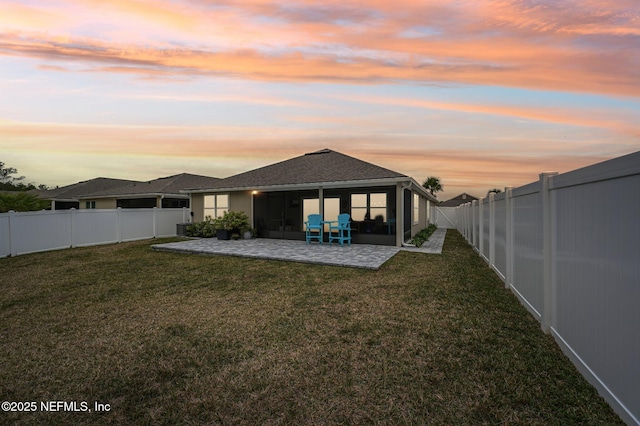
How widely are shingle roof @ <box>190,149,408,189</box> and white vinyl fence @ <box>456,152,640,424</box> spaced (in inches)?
288

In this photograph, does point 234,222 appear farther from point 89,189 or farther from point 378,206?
point 89,189

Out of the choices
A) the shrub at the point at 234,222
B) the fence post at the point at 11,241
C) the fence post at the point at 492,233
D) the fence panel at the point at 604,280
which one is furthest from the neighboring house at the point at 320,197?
the fence panel at the point at 604,280

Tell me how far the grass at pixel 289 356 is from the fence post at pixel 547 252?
30cm

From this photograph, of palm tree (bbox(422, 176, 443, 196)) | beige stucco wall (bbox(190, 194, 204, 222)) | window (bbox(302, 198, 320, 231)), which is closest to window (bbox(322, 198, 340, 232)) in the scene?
window (bbox(302, 198, 320, 231))

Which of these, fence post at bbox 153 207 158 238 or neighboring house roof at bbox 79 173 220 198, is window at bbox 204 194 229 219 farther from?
neighboring house roof at bbox 79 173 220 198

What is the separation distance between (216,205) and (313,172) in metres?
5.58

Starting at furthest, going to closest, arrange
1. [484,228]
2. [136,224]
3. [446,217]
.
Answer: [446,217] → [136,224] → [484,228]

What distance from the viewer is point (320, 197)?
12.5m

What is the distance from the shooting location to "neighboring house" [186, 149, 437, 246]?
11523mm

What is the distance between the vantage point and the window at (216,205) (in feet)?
49.7

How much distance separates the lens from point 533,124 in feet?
27.3

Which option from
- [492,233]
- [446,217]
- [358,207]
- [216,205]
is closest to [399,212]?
[358,207]

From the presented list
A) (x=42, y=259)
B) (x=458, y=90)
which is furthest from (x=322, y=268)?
(x=42, y=259)

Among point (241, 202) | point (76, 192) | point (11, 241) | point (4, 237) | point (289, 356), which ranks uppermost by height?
point (76, 192)
